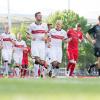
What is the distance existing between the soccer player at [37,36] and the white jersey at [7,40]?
3355 millimetres

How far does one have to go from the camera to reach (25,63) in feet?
75.5

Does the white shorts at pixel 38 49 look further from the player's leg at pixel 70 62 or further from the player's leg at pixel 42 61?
the player's leg at pixel 70 62

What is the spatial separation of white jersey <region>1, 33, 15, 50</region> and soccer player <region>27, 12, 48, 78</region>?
335cm

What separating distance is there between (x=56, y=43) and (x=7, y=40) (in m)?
2.32

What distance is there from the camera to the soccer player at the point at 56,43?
18.1 m

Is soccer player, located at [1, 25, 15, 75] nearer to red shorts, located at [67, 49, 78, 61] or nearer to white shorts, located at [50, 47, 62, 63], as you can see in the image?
white shorts, located at [50, 47, 62, 63]

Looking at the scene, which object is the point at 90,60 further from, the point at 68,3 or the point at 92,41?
the point at 92,41

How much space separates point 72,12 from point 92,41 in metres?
56.7

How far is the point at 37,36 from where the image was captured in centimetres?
1627

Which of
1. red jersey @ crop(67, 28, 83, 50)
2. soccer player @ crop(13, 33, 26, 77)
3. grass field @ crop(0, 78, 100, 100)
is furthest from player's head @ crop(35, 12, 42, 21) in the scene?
grass field @ crop(0, 78, 100, 100)

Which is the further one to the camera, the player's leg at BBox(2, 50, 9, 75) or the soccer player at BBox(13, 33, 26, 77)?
the soccer player at BBox(13, 33, 26, 77)

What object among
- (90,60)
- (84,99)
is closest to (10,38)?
(84,99)

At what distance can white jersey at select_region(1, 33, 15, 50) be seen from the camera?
19969mm

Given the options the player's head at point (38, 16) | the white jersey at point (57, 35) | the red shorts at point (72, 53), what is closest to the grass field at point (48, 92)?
the player's head at point (38, 16)
